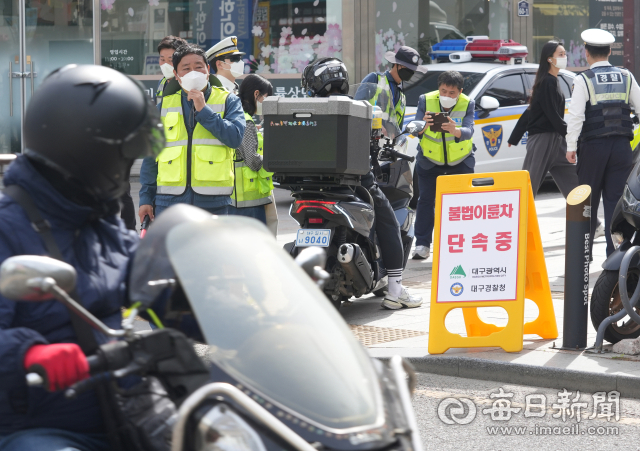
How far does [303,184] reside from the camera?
674 centimetres

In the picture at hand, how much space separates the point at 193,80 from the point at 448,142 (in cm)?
395

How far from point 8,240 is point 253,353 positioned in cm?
73

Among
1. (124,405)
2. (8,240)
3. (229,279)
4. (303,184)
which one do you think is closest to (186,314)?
(229,279)

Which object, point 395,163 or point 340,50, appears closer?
point 395,163

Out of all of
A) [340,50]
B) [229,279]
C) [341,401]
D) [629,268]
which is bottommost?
[629,268]

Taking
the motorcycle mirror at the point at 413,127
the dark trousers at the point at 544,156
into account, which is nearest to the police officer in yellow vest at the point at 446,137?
the dark trousers at the point at 544,156

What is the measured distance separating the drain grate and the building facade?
957cm

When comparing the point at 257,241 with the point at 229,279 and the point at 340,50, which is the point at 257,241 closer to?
the point at 229,279

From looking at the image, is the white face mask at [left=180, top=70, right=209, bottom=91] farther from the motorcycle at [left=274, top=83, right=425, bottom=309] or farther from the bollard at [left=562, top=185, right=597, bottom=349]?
the bollard at [left=562, top=185, right=597, bottom=349]

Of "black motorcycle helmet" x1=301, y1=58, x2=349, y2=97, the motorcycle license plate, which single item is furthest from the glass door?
the motorcycle license plate

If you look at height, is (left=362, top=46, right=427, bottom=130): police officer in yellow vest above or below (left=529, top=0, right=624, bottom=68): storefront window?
below

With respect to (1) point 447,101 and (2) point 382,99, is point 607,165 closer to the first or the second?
(1) point 447,101

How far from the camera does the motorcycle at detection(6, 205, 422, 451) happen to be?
1885mm

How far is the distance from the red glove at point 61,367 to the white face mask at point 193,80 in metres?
4.12
